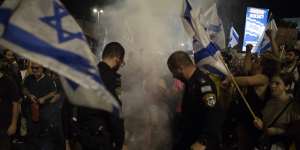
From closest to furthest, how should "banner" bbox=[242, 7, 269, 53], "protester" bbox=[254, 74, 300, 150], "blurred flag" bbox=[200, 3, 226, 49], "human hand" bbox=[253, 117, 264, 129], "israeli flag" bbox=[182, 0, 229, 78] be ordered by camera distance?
1. "israeli flag" bbox=[182, 0, 229, 78]
2. "protester" bbox=[254, 74, 300, 150]
3. "human hand" bbox=[253, 117, 264, 129]
4. "blurred flag" bbox=[200, 3, 226, 49]
5. "banner" bbox=[242, 7, 269, 53]

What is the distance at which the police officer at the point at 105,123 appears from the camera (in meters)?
5.54

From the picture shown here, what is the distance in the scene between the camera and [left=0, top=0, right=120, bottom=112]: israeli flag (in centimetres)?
362

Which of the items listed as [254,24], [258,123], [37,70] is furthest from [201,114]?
[254,24]

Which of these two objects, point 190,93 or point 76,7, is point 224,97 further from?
point 76,7

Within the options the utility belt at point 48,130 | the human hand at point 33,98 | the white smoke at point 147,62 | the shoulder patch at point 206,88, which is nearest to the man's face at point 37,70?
the human hand at point 33,98

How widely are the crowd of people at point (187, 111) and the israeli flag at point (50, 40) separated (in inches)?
66.2

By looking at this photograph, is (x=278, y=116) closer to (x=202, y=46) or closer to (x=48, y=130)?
(x=202, y=46)

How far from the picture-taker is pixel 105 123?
5.64 meters

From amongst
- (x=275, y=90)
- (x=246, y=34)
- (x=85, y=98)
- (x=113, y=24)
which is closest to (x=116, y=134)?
(x=85, y=98)

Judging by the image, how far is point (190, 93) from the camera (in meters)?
5.82

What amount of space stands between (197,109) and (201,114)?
100 millimetres

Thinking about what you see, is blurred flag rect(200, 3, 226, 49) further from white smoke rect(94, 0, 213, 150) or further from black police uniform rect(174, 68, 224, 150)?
black police uniform rect(174, 68, 224, 150)

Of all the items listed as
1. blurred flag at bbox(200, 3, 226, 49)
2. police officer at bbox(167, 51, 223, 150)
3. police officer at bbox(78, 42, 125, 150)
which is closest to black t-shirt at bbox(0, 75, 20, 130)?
police officer at bbox(78, 42, 125, 150)

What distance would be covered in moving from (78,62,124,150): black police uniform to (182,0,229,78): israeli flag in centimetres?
116
